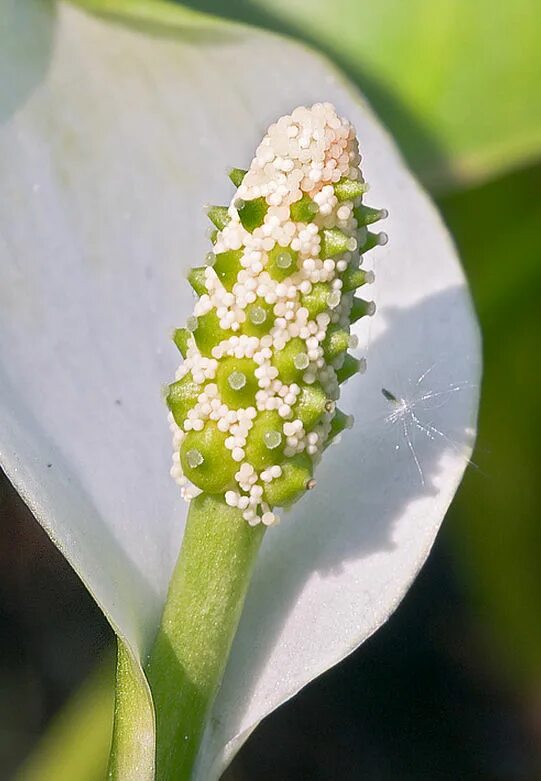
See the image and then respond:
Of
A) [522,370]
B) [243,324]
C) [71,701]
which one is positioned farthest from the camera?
[522,370]

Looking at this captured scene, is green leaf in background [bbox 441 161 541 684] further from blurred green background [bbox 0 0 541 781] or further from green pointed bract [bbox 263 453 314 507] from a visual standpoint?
green pointed bract [bbox 263 453 314 507]

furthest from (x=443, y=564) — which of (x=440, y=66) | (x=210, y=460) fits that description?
(x=210, y=460)

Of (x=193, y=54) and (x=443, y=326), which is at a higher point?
(x=193, y=54)

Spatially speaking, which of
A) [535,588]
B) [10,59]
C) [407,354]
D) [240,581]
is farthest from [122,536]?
[535,588]

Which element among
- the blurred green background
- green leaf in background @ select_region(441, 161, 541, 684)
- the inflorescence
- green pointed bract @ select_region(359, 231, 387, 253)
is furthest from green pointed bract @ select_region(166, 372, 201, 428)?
green leaf in background @ select_region(441, 161, 541, 684)

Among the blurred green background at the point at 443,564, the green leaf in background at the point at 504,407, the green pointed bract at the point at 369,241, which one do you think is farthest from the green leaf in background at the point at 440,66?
the green pointed bract at the point at 369,241

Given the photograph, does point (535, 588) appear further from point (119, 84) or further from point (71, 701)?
point (119, 84)
